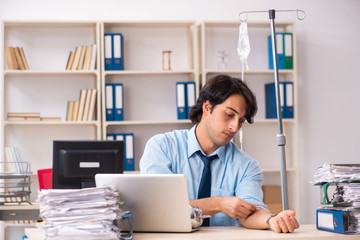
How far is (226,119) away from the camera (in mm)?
2430

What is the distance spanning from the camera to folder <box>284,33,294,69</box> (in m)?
4.51

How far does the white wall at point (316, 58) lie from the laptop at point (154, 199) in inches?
118

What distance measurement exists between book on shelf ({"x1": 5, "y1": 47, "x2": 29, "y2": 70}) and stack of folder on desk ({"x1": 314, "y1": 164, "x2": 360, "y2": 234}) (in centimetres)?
299

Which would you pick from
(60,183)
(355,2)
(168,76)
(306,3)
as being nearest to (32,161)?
(168,76)

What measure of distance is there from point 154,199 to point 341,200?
638 mm

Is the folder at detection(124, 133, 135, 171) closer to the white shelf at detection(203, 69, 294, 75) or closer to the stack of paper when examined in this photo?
the white shelf at detection(203, 69, 294, 75)

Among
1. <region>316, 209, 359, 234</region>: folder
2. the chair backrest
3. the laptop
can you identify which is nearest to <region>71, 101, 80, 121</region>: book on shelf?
the chair backrest

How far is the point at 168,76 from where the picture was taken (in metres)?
4.64

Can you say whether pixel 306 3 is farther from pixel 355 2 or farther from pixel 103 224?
pixel 103 224

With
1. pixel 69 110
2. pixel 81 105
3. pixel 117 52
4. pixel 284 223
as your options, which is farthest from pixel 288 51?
pixel 284 223

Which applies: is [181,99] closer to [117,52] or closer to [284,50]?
[117,52]

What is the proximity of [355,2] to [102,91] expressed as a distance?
2.40m

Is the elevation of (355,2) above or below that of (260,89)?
above

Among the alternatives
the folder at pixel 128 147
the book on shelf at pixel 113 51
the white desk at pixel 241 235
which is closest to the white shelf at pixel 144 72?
the book on shelf at pixel 113 51
